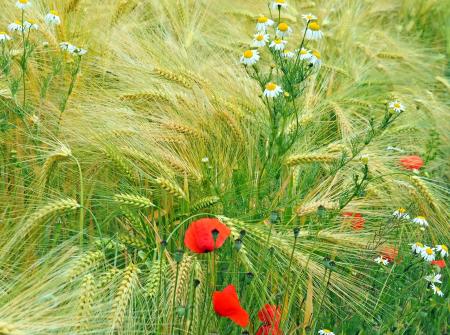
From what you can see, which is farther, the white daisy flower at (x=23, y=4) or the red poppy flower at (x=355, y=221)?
the white daisy flower at (x=23, y=4)

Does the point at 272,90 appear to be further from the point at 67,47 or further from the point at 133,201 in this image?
the point at 67,47

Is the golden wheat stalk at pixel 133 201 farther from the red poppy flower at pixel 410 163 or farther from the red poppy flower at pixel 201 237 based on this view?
the red poppy flower at pixel 410 163

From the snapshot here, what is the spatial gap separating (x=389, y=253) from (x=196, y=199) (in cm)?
63

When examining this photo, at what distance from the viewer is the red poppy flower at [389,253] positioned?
A: 2.26 meters

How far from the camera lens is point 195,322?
1.80 m

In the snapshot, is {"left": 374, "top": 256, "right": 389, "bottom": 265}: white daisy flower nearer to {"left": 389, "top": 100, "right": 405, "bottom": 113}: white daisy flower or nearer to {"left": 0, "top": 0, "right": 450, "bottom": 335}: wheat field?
{"left": 0, "top": 0, "right": 450, "bottom": 335}: wheat field

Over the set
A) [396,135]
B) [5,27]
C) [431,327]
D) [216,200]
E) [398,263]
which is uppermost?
[5,27]

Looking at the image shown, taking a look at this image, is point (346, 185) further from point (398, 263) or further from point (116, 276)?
point (116, 276)

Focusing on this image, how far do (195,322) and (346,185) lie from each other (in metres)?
0.87

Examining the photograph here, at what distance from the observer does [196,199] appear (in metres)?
2.45

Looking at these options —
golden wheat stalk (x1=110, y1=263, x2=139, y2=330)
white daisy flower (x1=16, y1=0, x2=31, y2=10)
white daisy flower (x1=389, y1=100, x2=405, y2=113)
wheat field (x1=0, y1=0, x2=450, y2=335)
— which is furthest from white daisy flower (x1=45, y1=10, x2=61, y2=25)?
golden wheat stalk (x1=110, y1=263, x2=139, y2=330)

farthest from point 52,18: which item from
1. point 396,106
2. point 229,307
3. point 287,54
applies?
point 229,307

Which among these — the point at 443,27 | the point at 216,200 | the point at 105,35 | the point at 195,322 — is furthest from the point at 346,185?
the point at 443,27

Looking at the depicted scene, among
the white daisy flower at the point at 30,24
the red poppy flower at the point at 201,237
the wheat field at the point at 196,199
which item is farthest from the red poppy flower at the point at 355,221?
the white daisy flower at the point at 30,24
